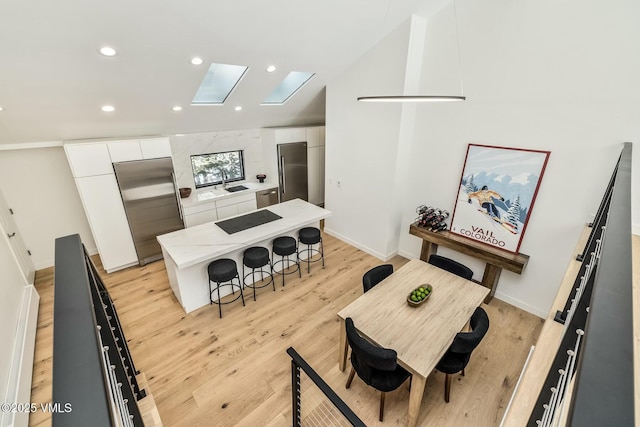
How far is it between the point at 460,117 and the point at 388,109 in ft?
3.11

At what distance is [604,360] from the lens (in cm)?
44

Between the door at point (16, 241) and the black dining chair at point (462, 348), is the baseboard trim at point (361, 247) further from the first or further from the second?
the door at point (16, 241)

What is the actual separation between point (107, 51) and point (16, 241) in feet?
10.6

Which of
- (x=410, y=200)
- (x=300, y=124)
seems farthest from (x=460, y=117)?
(x=300, y=124)

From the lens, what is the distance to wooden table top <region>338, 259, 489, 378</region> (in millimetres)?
2205

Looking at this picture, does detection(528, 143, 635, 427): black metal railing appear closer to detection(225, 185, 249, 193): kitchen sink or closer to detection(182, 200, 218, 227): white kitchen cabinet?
detection(182, 200, 218, 227): white kitchen cabinet

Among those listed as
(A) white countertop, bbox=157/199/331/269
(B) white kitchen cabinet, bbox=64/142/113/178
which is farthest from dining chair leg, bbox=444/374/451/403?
(B) white kitchen cabinet, bbox=64/142/113/178

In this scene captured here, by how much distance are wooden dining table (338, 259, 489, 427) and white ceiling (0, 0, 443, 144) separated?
9.45 feet

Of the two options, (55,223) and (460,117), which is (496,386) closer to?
(460,117)

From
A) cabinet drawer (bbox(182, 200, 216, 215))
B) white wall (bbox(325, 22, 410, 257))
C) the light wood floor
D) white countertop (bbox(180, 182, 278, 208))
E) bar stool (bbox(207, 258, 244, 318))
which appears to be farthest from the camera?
white countertop (bbox(180, 182, 278, 208))

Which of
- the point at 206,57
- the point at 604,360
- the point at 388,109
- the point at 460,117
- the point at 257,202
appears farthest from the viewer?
the point at 257,202

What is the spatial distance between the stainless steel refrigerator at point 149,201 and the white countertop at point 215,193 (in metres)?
0.37

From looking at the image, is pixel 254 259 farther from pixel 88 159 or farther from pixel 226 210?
pixel 88 159

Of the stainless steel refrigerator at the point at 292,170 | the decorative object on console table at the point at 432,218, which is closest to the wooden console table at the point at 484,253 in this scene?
the decorative object on console table at the point at 432,218
